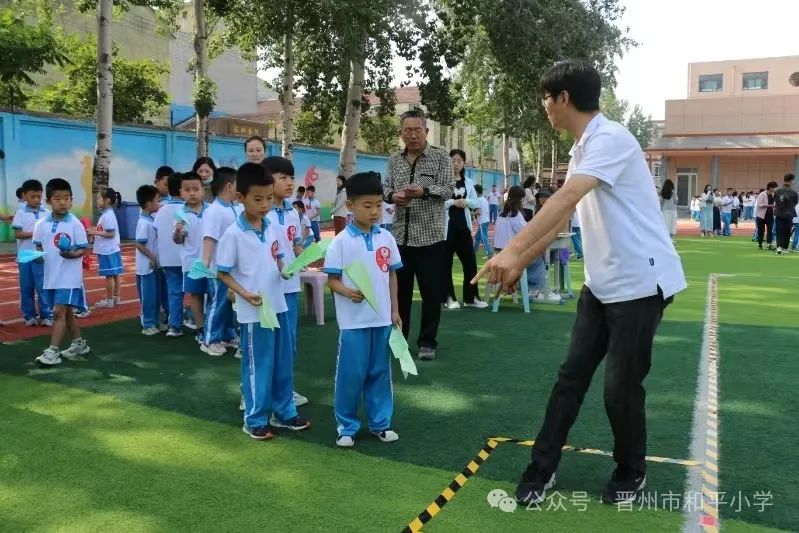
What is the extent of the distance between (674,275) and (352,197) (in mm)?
1799

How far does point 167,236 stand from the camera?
6.88 meters

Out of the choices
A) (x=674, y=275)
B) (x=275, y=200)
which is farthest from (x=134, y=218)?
(x=674, y=275)

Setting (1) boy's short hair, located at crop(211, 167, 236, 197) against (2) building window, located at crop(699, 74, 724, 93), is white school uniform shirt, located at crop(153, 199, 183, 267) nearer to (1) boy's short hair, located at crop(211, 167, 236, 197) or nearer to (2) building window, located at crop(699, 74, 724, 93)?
(1) boy's short hair, located at crop(211, 167, 236, 197)

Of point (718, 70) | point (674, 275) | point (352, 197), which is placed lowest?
point (674, 275)

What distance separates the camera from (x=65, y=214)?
578 centimetres

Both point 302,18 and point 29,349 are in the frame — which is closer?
point 29,349

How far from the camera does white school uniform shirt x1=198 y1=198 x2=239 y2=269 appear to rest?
207 inches

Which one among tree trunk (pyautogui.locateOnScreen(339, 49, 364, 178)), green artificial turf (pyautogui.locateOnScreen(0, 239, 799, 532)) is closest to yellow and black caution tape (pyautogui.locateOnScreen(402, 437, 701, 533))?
green artificial turf (pyautogui.locateOnScreen(0, 239, 799, 532))

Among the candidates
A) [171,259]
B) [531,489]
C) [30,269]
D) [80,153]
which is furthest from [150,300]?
[80,153]

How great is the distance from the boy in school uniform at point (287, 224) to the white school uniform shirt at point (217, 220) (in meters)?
0.42

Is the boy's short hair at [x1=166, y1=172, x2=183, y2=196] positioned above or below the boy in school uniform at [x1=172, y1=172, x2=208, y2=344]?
above

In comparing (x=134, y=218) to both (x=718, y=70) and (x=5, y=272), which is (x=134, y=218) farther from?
(x=718, y=70)

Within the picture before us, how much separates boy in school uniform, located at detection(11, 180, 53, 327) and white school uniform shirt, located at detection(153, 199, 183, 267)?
1.42 meters

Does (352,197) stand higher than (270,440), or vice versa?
(352,197)
